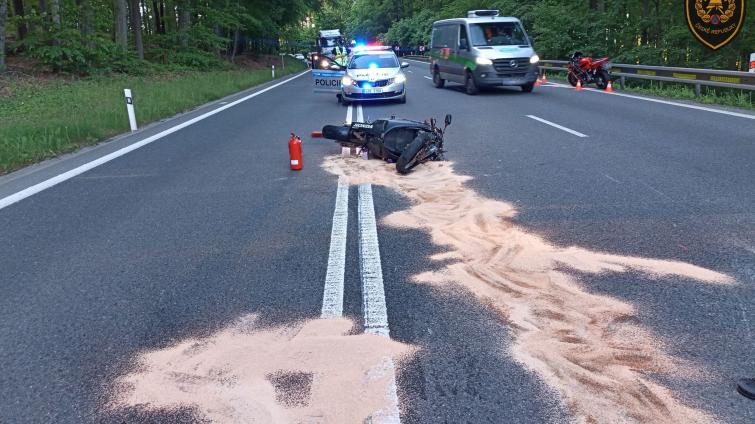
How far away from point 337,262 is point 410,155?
124 inches

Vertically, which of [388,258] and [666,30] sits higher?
A: [666,30]

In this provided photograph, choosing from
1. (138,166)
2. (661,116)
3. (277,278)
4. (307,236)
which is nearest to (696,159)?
(661,116)

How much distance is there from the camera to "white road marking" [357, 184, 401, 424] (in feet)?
7.86

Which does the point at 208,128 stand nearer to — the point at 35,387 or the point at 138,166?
the point at 138,166

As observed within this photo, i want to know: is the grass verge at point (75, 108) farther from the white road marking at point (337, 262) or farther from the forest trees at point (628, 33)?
the forest trees at point (628, 33)

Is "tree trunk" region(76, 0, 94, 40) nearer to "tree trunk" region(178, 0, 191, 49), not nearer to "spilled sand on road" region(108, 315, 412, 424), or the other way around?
"tree trunk" region(178, 0, 191, 49)

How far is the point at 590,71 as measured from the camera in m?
19.2

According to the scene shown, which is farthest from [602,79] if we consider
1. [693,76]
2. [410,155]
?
[410,155]

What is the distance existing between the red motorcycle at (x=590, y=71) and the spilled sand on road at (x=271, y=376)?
17729mm

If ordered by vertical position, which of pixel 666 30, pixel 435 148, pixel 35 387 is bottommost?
pixel 35 387

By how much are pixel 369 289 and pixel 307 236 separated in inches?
50.9

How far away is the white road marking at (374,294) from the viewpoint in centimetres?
239

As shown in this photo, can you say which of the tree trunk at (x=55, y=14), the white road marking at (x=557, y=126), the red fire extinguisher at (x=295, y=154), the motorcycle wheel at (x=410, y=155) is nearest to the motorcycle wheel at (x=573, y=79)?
the white road marking at (x=557, y=126)

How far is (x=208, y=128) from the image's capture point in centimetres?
1170
